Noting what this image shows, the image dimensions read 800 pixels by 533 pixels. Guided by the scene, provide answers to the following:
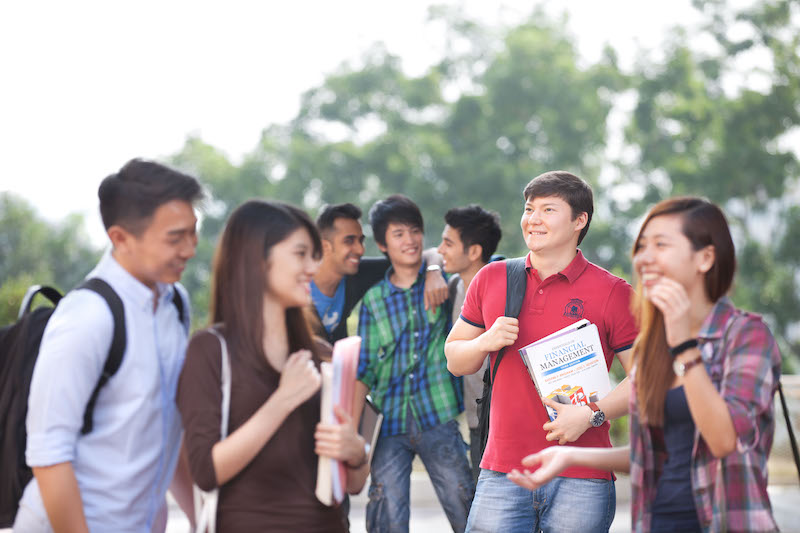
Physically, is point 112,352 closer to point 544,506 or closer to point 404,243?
point 544,506

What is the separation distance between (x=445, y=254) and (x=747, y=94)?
82.0 ft

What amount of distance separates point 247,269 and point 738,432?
138 centimetres

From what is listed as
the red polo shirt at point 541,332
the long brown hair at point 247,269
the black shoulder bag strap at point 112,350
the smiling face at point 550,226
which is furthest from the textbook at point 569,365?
the black shoulder bag strap at point 112,350

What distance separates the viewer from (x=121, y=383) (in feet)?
8.20

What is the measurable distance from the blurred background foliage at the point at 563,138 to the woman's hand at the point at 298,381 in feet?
74.3

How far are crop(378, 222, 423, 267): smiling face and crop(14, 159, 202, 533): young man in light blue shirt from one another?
2364 mm

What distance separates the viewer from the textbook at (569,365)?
3.34 metres

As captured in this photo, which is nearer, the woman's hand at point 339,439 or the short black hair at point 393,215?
the woman's hand at point 339,439

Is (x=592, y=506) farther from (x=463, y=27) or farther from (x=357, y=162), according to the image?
(x=463, y=27)

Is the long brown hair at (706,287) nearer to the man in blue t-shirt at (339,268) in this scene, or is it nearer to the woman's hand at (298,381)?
the woman's hand at (298,381)

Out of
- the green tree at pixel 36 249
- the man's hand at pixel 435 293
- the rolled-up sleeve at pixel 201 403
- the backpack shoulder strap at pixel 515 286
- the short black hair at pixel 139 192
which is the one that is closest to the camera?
the rolled-up sleeve at pixel 201 403

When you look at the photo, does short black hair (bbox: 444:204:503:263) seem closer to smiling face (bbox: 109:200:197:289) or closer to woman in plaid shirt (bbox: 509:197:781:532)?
woman in plaid shirt (bbox: 509:197:781:532)

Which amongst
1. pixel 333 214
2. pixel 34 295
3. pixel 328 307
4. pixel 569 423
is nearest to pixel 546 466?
pixel 569 423

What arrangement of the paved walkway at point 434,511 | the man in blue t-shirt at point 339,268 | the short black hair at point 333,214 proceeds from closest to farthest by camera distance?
1. the man in blue t-shirt at point 339,268
2. the short black hair at point 333,214
3. the paved walkway at point 434,511
